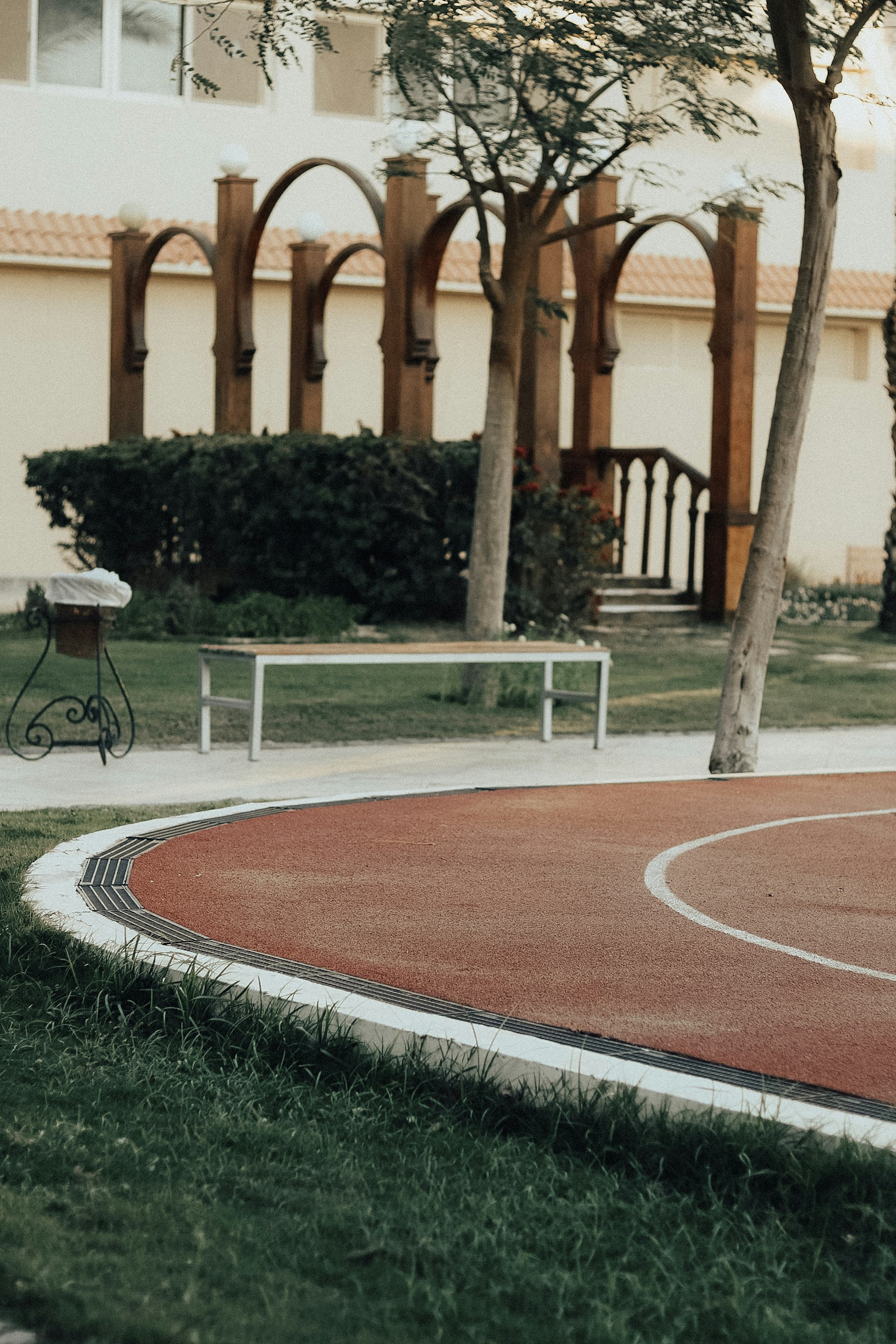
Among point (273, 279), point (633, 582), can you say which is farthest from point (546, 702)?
point (273, 279)

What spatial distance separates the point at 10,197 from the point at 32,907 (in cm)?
2220

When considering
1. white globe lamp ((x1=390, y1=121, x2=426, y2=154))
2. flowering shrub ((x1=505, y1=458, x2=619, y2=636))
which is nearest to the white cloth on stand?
white globe lamp ((x1=390, y1=121, x2=426, y2=154))

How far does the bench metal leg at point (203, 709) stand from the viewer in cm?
1160

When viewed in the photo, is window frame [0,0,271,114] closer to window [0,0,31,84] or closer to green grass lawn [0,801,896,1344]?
window [0,0,31,84]

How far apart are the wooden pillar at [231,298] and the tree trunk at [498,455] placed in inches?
335

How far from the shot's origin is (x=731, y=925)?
6.78 meters

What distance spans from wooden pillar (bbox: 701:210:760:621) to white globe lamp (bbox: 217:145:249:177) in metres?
5.75

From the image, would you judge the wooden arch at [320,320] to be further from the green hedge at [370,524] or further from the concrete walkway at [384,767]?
the concrete walkway at [384,767]

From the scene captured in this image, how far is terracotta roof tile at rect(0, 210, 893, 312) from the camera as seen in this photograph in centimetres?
2609

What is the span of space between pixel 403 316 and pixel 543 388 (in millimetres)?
1816

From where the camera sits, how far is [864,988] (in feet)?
19.1

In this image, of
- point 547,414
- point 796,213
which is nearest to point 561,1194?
point 547,414

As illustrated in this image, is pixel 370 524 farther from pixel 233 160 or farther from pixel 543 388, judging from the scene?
pixel 233 160

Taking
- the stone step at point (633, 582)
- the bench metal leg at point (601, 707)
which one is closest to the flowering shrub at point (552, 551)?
the stone step at point (633, 582)
